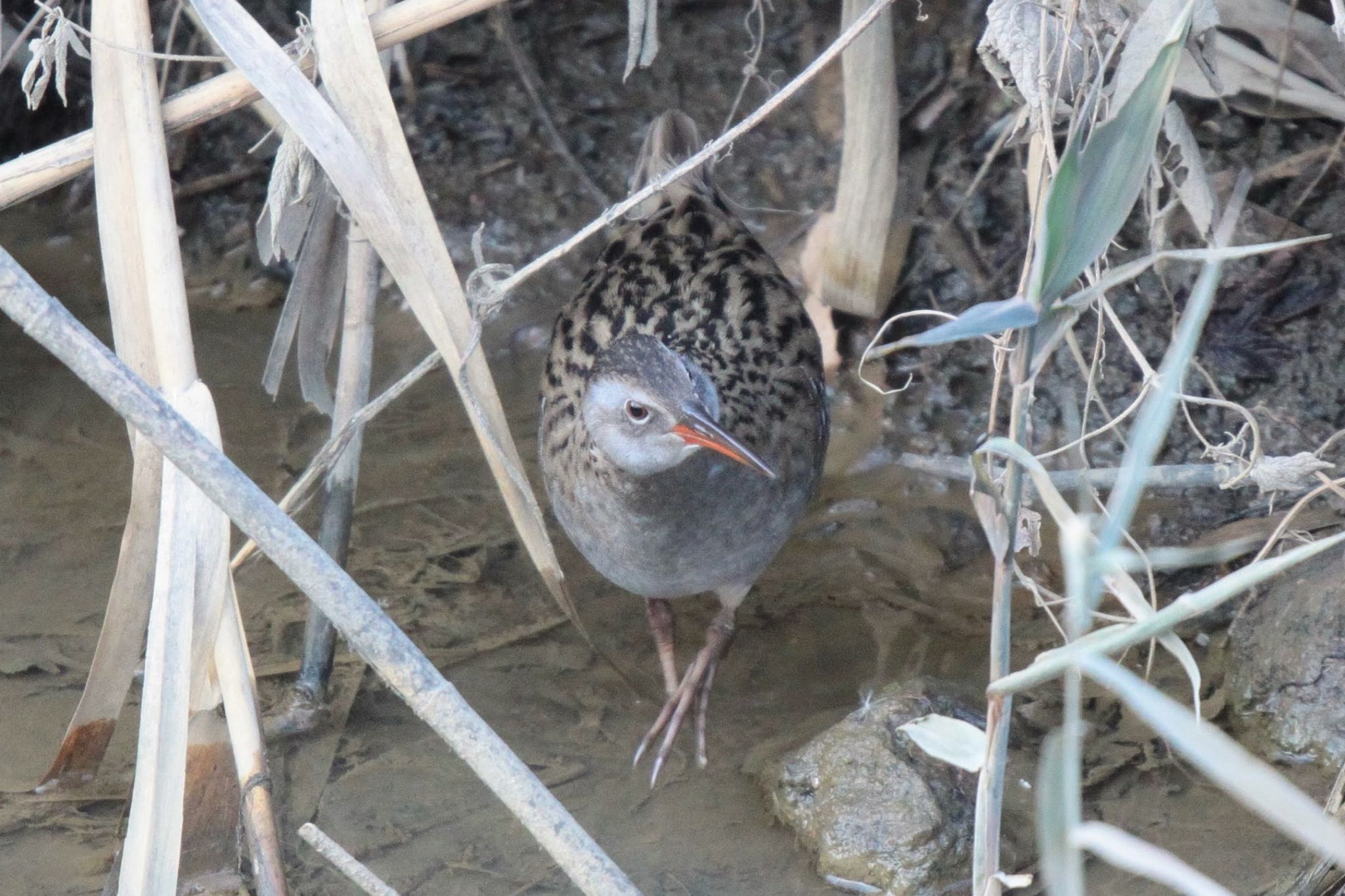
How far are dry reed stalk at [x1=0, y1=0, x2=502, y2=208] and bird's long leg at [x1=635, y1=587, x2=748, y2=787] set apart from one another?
5.12 feet

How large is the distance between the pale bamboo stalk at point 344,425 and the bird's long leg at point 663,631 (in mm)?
784

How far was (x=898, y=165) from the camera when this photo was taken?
4254 mm

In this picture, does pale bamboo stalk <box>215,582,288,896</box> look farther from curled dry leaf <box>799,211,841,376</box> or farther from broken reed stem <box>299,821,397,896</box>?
curled dry leaf <box>799,211,841,376</box>

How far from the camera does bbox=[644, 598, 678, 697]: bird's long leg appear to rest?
11.6 feet

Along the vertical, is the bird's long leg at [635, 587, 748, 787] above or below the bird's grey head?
below

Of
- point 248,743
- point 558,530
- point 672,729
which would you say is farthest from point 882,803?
Answer: point 558,530

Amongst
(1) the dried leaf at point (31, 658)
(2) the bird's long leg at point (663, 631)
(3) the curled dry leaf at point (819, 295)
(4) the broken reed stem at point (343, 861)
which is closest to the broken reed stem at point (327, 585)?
(4) the broken reed stem at point (343, 861)

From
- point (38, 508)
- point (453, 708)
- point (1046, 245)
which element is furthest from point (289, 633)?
point (1046, 245)

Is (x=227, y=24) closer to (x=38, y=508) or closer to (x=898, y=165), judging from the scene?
(x=38, y=508)

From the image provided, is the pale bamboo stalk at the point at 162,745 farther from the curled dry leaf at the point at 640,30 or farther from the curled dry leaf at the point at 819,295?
the curled dry leaf at the point at 819,295

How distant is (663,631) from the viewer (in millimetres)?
3604

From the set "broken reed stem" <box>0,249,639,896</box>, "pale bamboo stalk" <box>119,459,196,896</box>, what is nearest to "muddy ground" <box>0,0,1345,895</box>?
"pale bamboo stalk" <box>119,459,196,896</box>

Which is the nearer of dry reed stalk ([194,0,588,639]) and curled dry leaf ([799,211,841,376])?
dry reed stalk ([194,0,588,639])

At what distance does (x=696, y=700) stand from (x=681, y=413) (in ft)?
2.94
